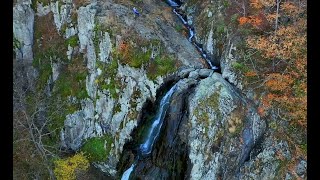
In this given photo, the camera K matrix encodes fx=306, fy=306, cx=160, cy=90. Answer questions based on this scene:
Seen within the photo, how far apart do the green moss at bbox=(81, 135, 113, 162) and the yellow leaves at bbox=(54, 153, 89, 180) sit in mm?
538

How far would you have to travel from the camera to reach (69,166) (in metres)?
21.1

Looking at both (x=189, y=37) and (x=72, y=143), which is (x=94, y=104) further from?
(x=189, y=37)

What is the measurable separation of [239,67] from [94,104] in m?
10.7

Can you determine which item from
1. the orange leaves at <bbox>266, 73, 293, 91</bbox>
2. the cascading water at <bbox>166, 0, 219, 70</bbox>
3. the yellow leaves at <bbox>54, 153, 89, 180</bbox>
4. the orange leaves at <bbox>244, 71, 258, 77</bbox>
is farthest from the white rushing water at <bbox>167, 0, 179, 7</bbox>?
the yellow leaves at <bbox>54, 153, 89, 180</bbox>

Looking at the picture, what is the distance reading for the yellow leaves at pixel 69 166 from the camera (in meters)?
20.8

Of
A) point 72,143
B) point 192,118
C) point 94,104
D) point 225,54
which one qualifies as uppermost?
point 225,54

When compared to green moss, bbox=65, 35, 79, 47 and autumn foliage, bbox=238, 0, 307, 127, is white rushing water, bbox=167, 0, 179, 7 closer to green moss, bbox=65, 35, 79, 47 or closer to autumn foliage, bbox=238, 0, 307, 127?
green moss, bbox=65, 35, 79, 47

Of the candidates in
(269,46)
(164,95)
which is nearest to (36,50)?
(164,95)

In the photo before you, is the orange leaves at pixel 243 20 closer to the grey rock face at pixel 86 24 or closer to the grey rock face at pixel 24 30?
the grey rock face at pixel 86 24

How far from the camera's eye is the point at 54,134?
2380 cm

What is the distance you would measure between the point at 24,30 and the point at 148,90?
1276cm

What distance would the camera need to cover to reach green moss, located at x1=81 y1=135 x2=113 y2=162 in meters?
21.8

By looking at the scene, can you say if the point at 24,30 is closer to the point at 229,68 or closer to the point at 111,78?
the point at 111,78

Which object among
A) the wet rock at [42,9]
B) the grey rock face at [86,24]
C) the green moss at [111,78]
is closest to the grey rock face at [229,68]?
the green moss at [111,78]
